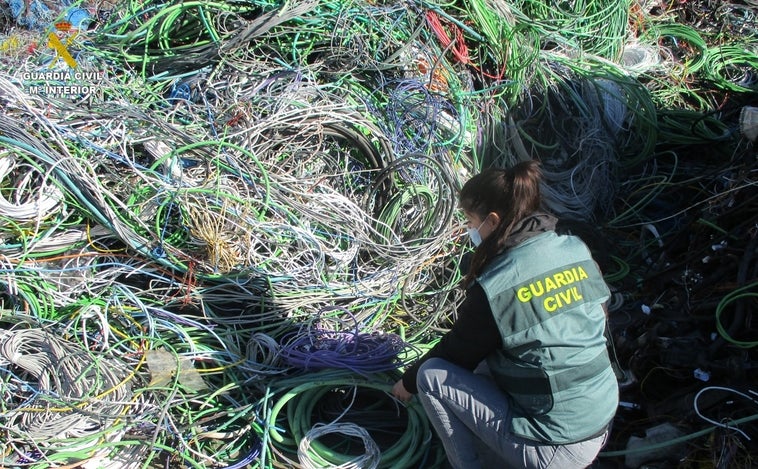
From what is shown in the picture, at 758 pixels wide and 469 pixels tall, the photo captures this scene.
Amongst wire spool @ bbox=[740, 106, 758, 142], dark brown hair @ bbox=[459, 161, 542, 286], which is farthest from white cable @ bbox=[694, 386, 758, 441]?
wire spool @ bbox=[740, 106, 758, 142]

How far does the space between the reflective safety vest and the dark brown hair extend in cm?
6

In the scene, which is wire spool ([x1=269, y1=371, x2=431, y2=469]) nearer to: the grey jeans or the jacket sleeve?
the grey jeans

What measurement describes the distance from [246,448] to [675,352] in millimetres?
1832

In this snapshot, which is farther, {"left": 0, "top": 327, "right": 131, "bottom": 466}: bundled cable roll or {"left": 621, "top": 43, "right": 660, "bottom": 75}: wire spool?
{"left": 621, "top": 43, "right": 660, "bottom": 75}: wire spool

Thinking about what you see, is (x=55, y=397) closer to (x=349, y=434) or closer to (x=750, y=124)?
(x=349, y=434)

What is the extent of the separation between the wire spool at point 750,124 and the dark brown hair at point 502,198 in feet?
6.25

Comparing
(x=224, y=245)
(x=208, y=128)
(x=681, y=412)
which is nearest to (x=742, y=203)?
(x=681, y=412)

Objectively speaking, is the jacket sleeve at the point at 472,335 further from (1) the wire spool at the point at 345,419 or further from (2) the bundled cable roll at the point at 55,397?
(2) the bundled cable roll at the point at 55,397

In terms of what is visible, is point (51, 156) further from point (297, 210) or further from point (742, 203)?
point (742, 203)

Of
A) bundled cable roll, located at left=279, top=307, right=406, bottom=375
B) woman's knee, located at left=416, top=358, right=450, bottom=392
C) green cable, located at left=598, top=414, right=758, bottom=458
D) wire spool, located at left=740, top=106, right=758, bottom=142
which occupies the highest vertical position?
wire spool, located at left=740, top=106, right=758, bottom=142

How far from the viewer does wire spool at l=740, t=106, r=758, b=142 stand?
123 inches

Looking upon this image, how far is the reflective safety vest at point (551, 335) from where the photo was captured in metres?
1.78

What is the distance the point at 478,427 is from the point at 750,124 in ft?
7.53

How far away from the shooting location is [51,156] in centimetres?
270
